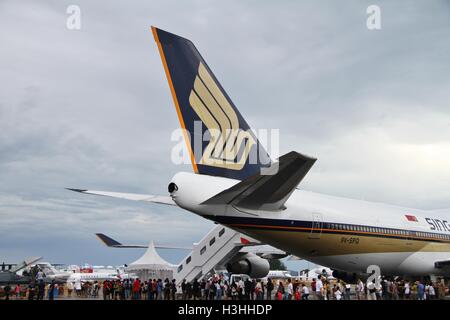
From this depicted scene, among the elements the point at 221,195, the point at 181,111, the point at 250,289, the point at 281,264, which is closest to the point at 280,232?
the point at 221,195

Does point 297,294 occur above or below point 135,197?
below

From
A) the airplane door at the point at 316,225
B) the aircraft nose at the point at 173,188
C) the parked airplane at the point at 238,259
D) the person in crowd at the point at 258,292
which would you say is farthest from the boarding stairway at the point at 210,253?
the aircraft nose at the point at 173,188

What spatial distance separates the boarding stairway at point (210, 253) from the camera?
21625 millimetres

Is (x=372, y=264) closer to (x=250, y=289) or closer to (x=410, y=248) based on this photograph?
(x=410, y=248)

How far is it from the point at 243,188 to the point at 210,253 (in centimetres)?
1019

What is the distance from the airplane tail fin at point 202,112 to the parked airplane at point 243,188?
0.09 ft

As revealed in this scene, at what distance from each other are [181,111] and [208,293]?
9.94 meters

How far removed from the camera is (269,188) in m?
12.9

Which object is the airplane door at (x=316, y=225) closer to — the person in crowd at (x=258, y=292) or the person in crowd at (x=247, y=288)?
the person in crowd at (x=258, y=292)

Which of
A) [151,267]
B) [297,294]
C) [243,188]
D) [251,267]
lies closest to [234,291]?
[251,267]

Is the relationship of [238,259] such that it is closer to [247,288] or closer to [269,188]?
[247,288]

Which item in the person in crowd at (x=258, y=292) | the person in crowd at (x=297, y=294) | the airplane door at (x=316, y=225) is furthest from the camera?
the person in crowd at (x=258, y=292)

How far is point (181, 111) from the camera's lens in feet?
46.2

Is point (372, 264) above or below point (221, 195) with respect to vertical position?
below
